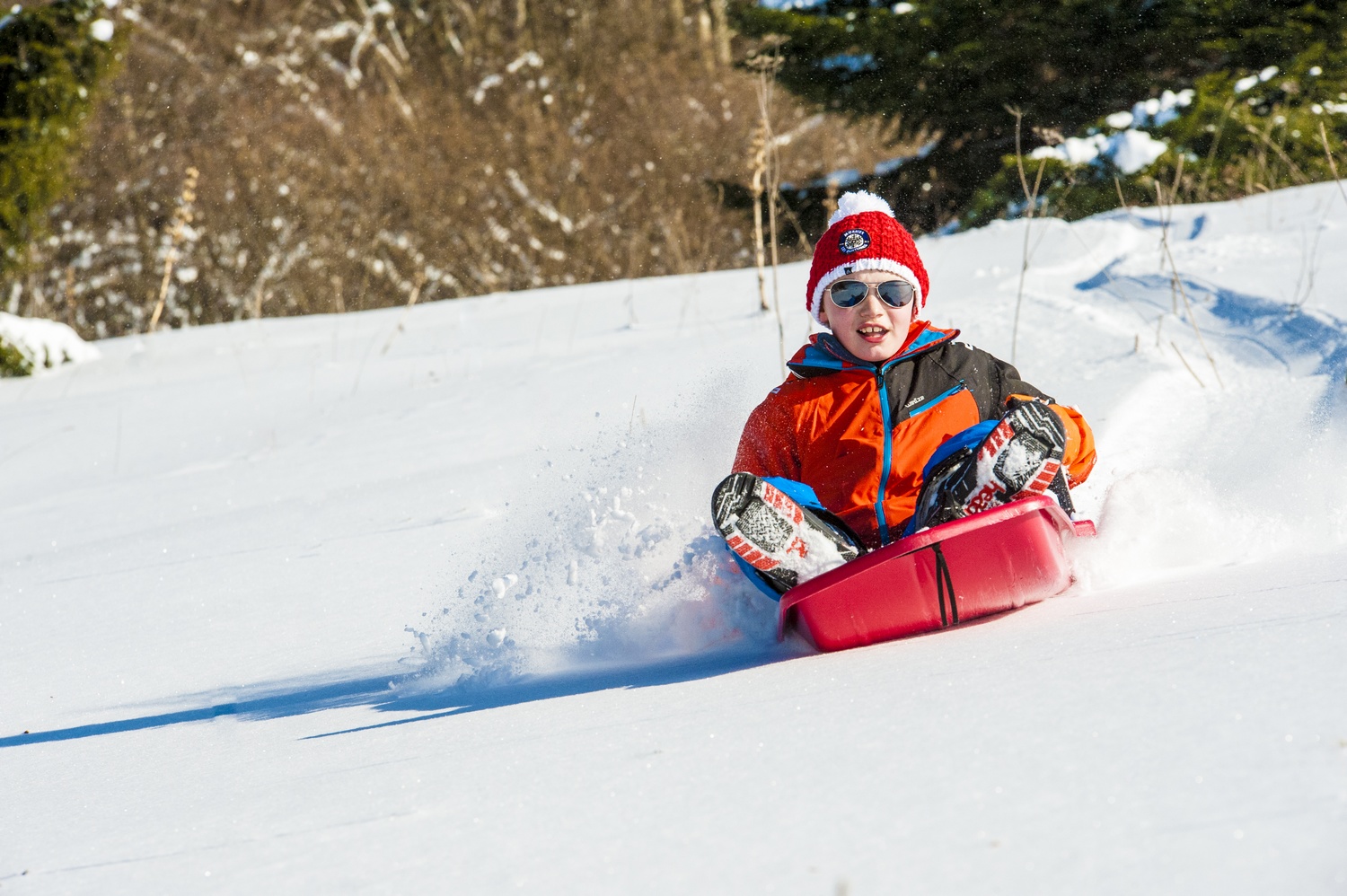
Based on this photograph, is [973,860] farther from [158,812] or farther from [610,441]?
[610,441]

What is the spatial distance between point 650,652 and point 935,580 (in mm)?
611

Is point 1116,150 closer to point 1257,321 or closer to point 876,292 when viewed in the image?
point 1257,321

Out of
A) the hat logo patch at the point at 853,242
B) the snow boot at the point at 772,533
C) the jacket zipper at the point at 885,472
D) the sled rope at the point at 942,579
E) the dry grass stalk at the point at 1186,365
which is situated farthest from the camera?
the dry grass stalk at the point at 1186,365

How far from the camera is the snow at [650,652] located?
1067mm

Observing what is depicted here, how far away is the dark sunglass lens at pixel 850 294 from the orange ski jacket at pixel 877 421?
0.29 ft

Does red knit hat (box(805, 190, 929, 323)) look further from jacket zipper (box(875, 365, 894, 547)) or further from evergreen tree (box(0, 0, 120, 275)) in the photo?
evergreen tree (box(0, 0, 120, 275))

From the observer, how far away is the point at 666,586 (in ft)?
8.07

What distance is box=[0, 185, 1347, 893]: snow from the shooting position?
3.50 ft

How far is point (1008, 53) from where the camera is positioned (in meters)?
8.67

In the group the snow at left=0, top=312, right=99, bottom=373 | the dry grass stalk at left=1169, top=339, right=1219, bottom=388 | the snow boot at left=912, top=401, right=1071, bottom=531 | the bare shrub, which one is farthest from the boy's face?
the bare shrub

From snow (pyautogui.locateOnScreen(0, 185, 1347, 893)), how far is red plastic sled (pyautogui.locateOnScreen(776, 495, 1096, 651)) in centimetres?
9

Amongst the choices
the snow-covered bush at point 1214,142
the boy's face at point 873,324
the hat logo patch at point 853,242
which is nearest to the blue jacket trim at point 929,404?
the boy's face at point 873,324

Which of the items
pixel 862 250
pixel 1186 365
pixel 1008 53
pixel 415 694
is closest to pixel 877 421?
pixel 862 250

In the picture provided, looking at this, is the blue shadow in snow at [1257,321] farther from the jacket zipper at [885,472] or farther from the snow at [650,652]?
the jacket zipper at [885,472]
